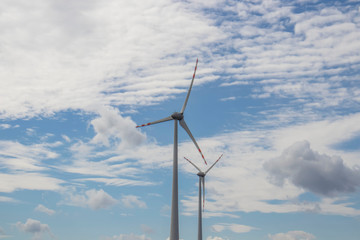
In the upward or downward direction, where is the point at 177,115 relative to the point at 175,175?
upward

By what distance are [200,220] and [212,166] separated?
29521mm

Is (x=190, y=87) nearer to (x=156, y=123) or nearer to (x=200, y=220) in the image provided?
(x=156, y=123)

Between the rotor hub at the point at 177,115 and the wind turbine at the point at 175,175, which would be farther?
the rotor hub at the point at 177,115

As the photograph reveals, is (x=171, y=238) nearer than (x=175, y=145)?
Yes

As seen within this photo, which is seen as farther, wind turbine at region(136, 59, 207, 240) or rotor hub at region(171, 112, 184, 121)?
rotor hub at region(171, 112, 184, 121)

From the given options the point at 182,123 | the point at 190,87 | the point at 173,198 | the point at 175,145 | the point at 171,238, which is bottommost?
the point at 171,238

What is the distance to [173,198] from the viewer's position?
99.2 m

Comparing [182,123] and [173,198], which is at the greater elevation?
[182,123]

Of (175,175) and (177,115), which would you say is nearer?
(175,175)

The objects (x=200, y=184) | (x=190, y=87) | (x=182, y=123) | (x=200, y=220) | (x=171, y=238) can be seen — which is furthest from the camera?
(x=200, y=184)

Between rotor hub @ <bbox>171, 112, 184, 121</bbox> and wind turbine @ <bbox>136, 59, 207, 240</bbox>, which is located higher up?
rotor hub @ <bbox>171, 112, 184, 121</bbox>

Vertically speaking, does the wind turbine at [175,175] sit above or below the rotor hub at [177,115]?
below

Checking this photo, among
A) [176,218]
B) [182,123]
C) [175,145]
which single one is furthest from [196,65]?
[176,218]

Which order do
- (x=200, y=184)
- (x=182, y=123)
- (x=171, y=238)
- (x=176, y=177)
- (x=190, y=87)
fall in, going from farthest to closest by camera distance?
(x=200, y=184) → (x=190, y=87) → (x=182, y=123) → (x=176, y=177) → (x=171, y=238)
